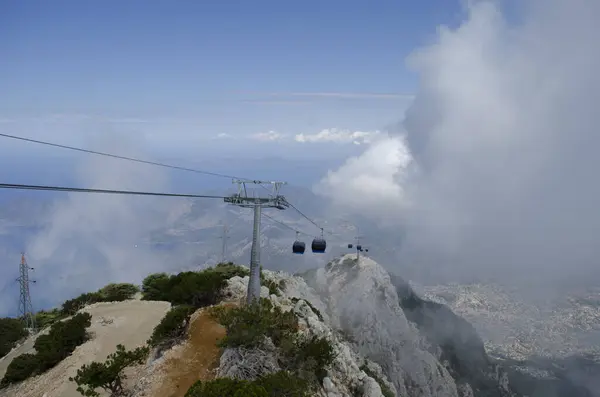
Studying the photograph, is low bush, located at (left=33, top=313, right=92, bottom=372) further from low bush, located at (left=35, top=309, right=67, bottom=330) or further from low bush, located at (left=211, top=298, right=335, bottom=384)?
low bush, located at (left=35, top=309, right=67, bottom=330)

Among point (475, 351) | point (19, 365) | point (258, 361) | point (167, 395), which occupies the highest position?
point (258, 361)

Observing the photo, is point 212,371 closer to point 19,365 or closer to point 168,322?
point 168,322

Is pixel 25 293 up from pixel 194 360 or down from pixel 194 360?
down

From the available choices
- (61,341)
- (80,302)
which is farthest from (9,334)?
(61,341)

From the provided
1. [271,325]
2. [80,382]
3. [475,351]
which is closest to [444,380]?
[475,351]

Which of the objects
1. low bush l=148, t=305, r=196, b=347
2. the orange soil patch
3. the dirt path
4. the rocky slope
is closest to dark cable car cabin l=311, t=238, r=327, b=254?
the rocky slope

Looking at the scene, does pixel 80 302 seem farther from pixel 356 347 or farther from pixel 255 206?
pixel 356 347

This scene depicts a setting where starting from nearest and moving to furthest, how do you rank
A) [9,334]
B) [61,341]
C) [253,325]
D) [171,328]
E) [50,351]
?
[253,325] → [171,328] → [50,351] → [61,341] → [9,334]
